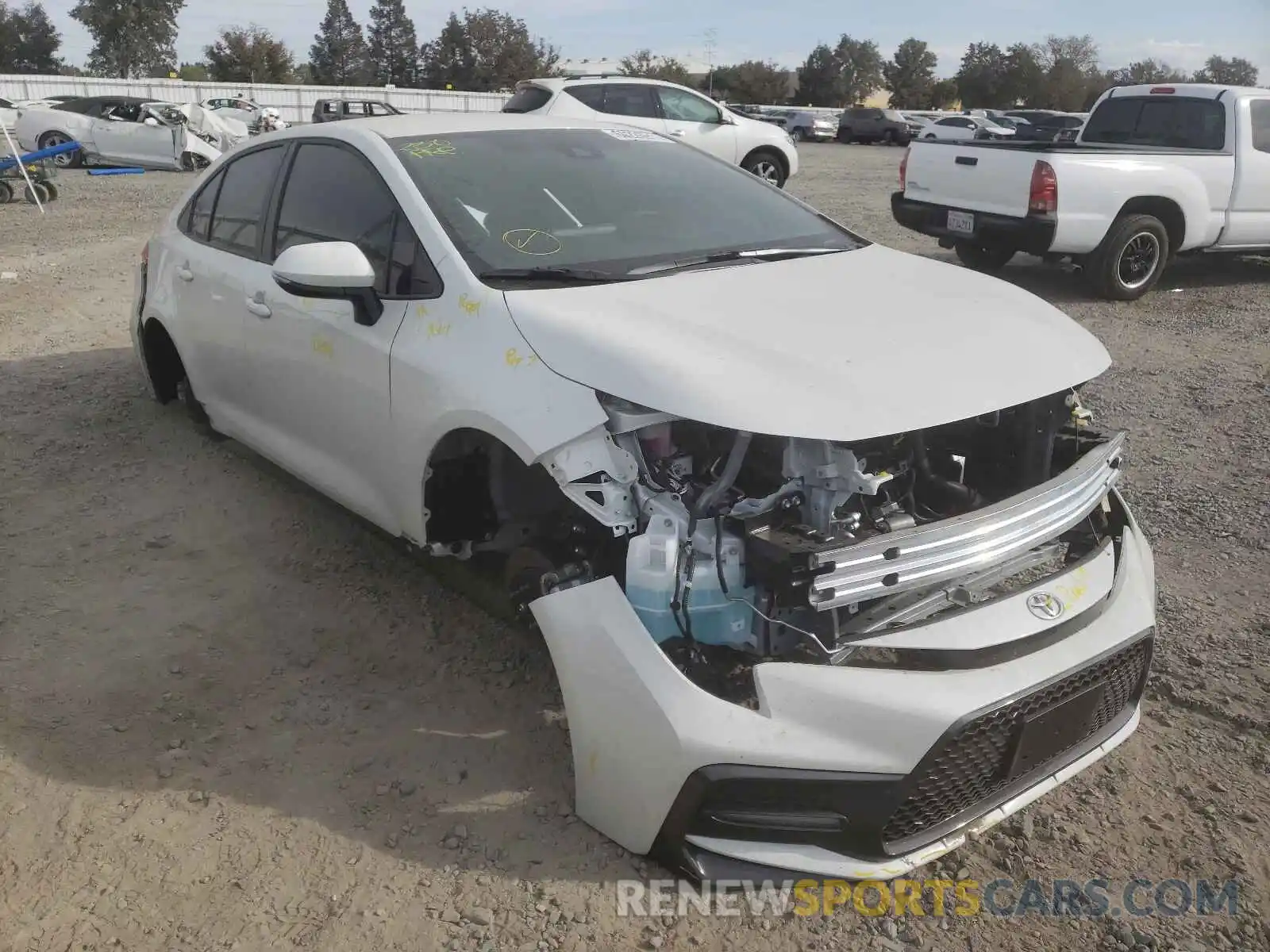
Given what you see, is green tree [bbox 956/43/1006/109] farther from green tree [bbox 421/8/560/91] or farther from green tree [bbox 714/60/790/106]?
green tree [bbox 421/8/560/91]

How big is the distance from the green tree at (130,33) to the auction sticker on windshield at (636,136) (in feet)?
209

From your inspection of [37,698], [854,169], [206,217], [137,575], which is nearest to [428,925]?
[37,698]

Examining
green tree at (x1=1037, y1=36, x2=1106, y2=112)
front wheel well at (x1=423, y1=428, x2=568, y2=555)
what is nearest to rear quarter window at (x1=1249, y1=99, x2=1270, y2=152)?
front wheel well at (x1=423, y1=428, x2=568, y2=555)

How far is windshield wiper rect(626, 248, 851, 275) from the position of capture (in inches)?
120

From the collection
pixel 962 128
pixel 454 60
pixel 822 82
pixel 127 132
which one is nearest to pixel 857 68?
pixel 822 82

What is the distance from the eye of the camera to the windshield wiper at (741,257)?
306 cm

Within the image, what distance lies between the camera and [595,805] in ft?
7.97

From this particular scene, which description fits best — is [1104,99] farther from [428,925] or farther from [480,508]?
[428,925]

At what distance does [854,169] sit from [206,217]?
809 inches

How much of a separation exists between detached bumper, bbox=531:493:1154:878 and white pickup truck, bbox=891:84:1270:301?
6.49 meters

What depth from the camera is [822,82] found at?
7419 centimetres

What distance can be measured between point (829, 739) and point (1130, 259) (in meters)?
7.83

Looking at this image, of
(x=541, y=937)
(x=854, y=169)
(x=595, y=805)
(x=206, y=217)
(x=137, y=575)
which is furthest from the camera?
(x=854, y=169)

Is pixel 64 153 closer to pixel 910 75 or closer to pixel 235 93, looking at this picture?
pixel 235 93
